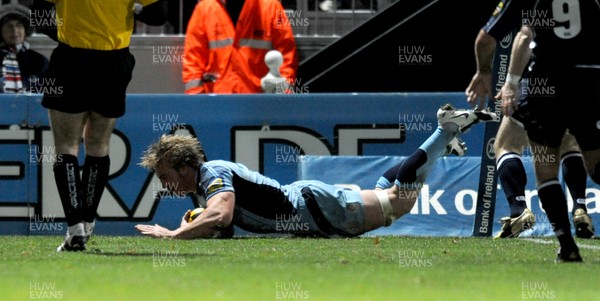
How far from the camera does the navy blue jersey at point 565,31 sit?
8242mm

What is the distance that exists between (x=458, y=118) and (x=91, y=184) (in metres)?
3.22

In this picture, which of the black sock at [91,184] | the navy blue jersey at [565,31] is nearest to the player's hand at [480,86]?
the navy blue jersey at [565,31]

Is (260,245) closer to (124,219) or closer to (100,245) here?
(100,245)

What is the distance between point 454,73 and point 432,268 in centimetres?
705

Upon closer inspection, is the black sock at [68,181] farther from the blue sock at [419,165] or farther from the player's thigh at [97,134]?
the blue sock at [419,165]

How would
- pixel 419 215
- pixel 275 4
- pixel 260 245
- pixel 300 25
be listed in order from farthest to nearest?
pixel 300 25, pixel 275 4, pixel 419 215, pixel 260 245

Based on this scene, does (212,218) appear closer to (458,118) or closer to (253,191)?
(253,191)

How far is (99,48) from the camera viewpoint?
30.6ft

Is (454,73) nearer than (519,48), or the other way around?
(519,48)

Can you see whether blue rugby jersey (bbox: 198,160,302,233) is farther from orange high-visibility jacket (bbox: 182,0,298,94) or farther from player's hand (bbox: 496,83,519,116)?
orange high-visibility jacket (bbox: 182,0,298,94)

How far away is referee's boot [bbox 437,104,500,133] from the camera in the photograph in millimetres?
11135

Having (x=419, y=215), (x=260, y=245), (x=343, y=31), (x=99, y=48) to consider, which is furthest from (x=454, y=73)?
(x=99, y=48)

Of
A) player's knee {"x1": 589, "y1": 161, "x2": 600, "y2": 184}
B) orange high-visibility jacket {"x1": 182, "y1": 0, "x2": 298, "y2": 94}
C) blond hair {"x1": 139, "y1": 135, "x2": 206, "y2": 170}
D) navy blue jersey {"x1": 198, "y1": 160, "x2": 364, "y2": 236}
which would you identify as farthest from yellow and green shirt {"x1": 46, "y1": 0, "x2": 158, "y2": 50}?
orange high-visibility jacket {"x1": 182, "y1": 0, "x2": 298, "y2": 94}

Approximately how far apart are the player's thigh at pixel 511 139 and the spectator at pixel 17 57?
493 cm
